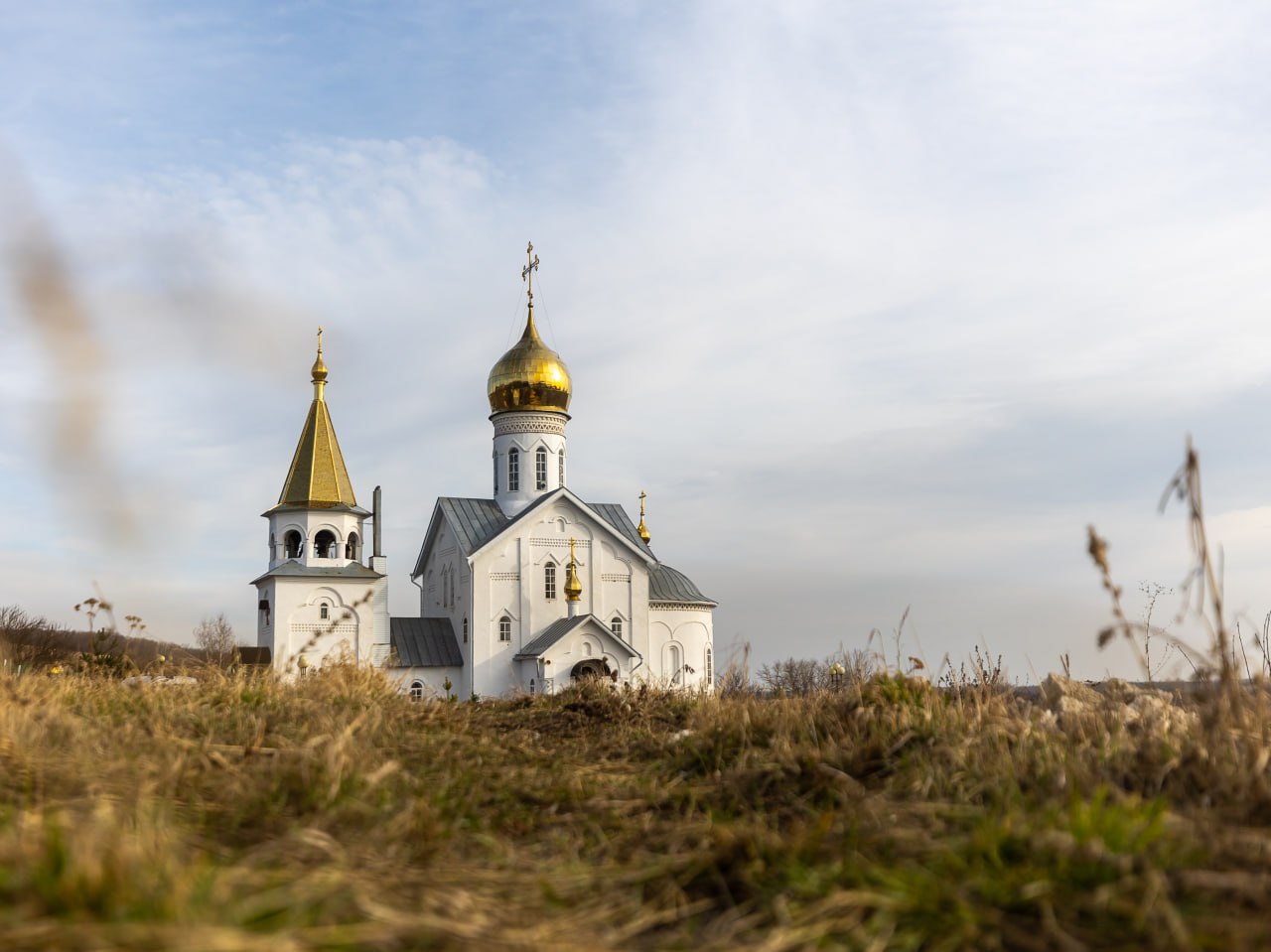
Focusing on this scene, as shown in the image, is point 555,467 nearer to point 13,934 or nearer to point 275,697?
point 275,697

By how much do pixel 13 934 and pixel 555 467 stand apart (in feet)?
125

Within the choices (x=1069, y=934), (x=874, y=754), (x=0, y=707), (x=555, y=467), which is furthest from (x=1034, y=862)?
(x=555, y=467)

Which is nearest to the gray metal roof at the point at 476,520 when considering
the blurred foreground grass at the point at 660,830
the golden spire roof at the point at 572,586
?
the golden spire roof at the point at 572,586

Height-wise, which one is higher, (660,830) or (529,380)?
(529,380)

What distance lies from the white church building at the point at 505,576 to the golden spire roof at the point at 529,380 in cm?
5

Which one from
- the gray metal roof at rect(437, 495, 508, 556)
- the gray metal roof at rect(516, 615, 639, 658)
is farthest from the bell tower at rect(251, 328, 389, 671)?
the gray metal roof at rect(516, 615, 639, 658)

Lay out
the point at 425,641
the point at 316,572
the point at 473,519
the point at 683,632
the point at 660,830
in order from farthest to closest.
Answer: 1. the point at 683,632
2. the point at 473,519
3. the point at 425,641
4. the point at 316,572
5. the point at 660,830

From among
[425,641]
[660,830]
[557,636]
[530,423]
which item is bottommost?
[660,830]

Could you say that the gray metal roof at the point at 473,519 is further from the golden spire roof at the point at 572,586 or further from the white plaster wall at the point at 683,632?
the white plaster wall at the point at 683,632

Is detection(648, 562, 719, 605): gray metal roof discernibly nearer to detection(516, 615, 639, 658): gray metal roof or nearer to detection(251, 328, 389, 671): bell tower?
detection(516, 615, 639, 658): gray metal roof

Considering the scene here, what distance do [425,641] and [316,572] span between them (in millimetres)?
4536

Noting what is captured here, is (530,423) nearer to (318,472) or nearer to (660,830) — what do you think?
(318,472)

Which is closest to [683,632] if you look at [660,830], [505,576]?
[505,576]

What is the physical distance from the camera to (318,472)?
3534 cm
